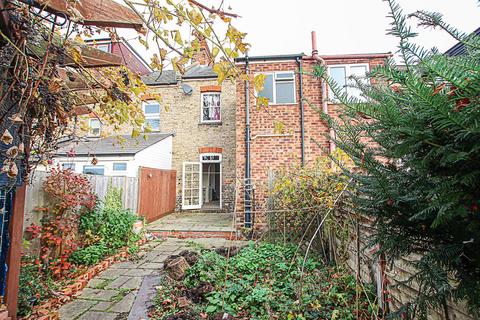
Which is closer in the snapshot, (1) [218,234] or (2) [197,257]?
(2) [197,257]

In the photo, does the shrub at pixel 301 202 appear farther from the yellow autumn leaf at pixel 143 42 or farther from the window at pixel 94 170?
the window at pixel 94 170

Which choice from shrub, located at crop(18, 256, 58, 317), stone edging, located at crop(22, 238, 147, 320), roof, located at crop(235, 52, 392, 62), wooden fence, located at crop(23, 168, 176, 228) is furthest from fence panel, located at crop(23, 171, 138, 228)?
roof, located at crop(235, 52, 392, 62)

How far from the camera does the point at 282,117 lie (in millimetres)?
7508

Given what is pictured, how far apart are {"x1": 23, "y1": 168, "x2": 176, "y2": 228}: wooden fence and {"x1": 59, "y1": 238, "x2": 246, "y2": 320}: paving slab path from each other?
1603 mm

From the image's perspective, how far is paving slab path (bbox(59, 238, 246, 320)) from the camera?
2.90 metres

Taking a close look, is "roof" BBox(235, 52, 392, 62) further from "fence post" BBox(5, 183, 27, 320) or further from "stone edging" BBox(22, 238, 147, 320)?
"fence post" BBox(5, 183, 27, 320)

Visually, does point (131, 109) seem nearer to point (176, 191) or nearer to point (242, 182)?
point (242, 182)

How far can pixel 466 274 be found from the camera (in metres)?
0.83

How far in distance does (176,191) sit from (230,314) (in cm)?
892

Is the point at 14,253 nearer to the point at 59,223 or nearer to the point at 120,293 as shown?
the point at 120,293

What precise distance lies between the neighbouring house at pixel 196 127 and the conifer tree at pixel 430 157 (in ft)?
32.4

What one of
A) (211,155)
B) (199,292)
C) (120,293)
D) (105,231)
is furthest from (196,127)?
(199,292)

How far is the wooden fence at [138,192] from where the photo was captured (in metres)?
4.03

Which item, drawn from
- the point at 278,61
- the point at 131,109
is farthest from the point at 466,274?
the point at 278,61
